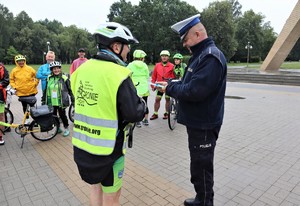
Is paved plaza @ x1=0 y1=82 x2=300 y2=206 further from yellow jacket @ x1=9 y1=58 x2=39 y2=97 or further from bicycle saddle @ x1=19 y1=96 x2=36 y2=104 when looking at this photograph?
yellow jacket @ x1=9 y1=58 x2=39 y2=97

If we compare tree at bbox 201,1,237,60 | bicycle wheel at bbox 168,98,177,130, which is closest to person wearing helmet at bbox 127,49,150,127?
bicycle wheel at bbox 168,98,177,130

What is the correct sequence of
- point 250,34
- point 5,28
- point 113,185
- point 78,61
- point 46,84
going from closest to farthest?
point 113,185, point 46,84, point 78,61, point 250,34, point 5,28

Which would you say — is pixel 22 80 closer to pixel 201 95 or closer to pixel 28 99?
pixel 28 99

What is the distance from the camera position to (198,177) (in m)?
2.72

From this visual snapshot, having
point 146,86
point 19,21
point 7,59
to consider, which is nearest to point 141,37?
point 7,59

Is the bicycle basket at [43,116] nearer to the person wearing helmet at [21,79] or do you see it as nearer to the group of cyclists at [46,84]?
the group of cyclists at [46,84]

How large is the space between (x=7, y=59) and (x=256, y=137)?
68942 millimetres

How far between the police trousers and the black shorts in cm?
99

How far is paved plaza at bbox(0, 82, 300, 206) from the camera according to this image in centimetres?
321

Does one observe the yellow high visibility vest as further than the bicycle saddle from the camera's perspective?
No

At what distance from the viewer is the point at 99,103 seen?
1.81 metres

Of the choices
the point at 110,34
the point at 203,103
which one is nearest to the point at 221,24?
the point at 203,103

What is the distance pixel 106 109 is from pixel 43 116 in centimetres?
379

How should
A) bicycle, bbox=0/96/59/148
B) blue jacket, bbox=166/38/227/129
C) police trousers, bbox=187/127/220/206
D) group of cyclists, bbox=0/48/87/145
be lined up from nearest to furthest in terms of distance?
blue jacket, bbox=166/38/227/129
police trousers, bbox=187/127/220/206
bicycle, bbox=0/96/59/148
group of cyclists, bbox=0/48/87/145
